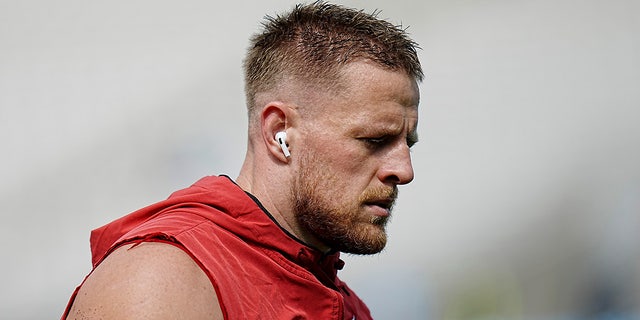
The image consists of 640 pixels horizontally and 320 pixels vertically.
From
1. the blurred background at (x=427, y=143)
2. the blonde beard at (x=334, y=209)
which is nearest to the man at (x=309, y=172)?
the blonde beard at (x=334, y=209)

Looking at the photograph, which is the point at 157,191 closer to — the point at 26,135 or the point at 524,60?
the point at 26,135

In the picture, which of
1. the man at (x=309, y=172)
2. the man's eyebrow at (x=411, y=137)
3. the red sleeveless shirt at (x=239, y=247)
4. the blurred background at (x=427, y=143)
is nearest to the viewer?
the red sleeveless shirt at (x=239, y=247)

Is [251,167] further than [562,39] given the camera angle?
No

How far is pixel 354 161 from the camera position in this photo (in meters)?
1.19

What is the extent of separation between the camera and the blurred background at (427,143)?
2.17 meters

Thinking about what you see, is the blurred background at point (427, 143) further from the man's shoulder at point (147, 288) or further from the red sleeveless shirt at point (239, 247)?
the man's shoulder at point (147, 288)

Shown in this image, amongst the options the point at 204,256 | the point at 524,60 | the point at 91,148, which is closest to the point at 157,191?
the point at 91,148

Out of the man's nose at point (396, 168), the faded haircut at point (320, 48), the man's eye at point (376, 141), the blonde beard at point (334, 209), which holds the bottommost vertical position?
the blonde beard at point (334, 209)

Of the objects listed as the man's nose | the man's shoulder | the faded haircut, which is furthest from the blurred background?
the man's shoulder

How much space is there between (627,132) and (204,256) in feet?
5.18

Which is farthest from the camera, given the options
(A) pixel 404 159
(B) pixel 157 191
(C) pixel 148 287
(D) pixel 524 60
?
(D) pixel 524 60

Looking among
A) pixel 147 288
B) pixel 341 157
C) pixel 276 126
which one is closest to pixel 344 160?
pixel 341 157

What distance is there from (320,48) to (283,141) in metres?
0.15

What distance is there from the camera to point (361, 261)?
→ 2.20m
